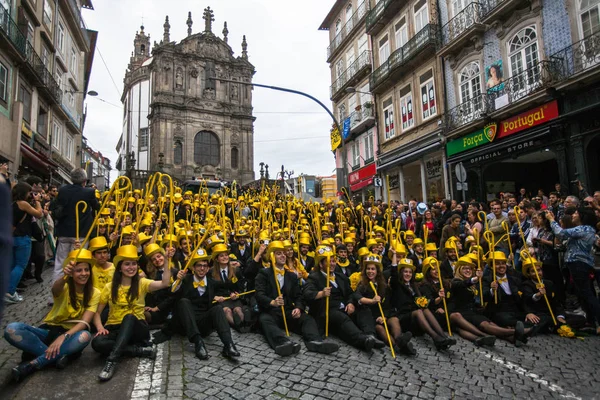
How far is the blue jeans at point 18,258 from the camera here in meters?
6.30

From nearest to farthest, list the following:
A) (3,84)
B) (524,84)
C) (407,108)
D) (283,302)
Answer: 1. (283,302)
2. (524,84)
3. (3,84)
4. (407,108)

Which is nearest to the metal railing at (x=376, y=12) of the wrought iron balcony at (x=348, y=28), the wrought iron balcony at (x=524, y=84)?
the wrought iron balcony at (x=348, y=28)

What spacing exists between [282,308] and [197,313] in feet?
3.85

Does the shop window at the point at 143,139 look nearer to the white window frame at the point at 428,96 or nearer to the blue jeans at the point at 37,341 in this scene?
the white window frame at the point at 428,96

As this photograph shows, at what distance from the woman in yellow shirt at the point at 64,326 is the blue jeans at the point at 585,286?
6.57 m

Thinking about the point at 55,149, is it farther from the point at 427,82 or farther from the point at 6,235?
the point at 6,235

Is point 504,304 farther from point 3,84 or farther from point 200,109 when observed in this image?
point 200,109

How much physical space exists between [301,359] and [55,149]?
24.4m

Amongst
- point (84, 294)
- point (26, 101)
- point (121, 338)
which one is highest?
point (26, 101)

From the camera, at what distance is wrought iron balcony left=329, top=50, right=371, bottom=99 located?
2631 cm

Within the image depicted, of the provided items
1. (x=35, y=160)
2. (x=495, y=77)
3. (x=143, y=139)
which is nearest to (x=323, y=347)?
(x=495, y=77)

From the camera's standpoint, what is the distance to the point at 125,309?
5023mm

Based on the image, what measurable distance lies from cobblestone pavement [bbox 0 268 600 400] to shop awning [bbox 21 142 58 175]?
14898 millimetres

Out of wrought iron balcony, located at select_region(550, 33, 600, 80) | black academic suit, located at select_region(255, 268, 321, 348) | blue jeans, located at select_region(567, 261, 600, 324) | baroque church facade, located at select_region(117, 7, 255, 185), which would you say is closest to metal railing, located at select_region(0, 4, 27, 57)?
black academic suit, located at select_region(255, 268, 321, 348)
